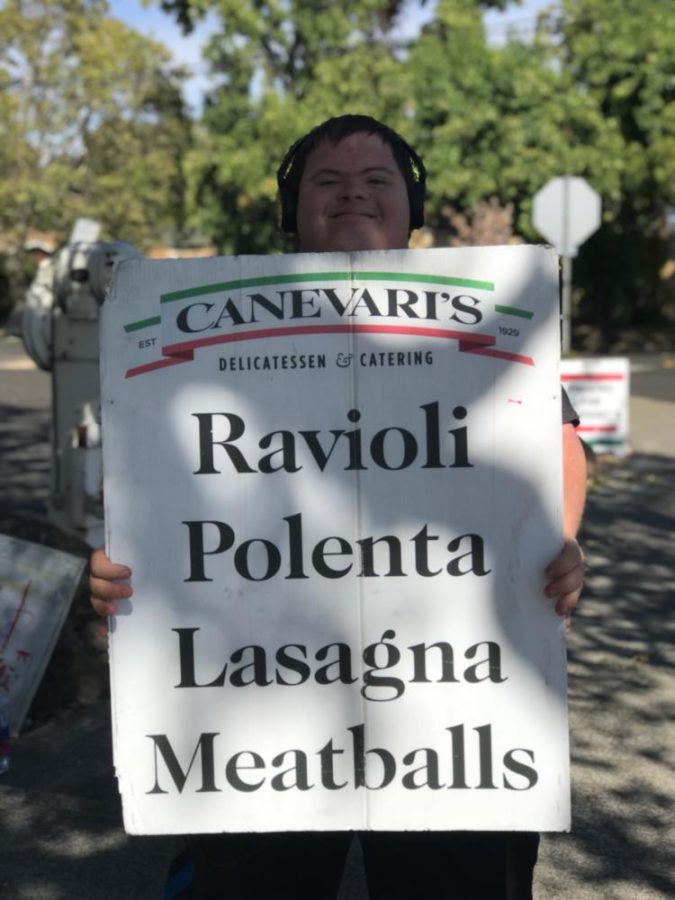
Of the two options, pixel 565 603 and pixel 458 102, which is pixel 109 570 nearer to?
pixel 565 603

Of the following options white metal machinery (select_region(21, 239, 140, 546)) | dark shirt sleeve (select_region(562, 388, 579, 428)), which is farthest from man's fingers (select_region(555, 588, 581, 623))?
white metal machinery (select_region(21, 239, 140, 546))

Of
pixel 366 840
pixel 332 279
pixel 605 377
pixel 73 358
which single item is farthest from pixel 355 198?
pixel 605 377

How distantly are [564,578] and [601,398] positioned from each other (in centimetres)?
1099

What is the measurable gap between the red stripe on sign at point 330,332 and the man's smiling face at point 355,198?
1.04ft

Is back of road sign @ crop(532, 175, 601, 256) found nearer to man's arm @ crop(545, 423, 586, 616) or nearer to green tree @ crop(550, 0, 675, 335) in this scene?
man's arm @ crop(545, 423, 586, 616)

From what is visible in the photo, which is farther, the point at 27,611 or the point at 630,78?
the point at 630,78

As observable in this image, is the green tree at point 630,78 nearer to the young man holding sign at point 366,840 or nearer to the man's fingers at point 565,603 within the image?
the young man holding sign at point 366,840

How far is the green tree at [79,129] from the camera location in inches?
1567

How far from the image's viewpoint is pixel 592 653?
6309mm

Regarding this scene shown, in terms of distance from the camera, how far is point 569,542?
7.42 feet

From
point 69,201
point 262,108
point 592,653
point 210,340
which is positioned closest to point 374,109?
point 262,108

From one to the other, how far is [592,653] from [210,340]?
4.40 meters

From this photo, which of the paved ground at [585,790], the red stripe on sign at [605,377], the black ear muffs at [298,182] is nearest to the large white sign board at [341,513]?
the black ear muffs at [298,182]

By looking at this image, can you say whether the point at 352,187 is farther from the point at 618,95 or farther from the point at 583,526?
the point at 618,95
